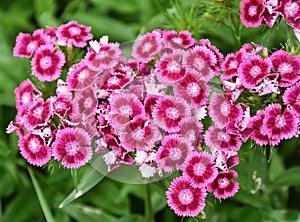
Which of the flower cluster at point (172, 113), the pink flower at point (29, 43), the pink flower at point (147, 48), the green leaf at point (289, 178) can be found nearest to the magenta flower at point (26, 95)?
the flower cluster at point (172, 113)

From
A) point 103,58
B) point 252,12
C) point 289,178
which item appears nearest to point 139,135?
point 103,58

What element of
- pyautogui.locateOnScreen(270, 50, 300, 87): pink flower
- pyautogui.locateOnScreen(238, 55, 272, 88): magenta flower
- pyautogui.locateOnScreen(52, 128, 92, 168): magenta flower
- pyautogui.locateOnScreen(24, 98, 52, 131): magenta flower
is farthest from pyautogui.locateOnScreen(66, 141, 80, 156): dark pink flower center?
pyautogui.locateOnScreen(270, 50, 300, 87): pink flower

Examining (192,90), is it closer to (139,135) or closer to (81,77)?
(139,135)

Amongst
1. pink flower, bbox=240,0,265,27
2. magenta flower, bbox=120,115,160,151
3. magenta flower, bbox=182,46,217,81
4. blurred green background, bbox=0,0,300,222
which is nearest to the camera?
magenta flower, bbox=120,115,160,151

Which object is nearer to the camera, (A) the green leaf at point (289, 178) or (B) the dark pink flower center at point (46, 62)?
(B) the dark pink flower center at point (46, 62)

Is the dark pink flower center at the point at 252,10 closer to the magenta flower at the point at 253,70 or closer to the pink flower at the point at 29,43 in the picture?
the magenta flower at the point at 253,70

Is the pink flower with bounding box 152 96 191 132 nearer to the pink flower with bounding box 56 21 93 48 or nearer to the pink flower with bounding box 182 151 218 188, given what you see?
the pink flower with bounding box 182 151 218 188
